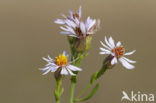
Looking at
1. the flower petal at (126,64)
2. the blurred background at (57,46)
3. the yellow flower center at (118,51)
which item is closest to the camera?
the flower petal at (126,64)

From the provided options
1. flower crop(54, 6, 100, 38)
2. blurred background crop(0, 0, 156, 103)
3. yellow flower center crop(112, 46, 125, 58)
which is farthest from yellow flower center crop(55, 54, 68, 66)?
blurred background crop(0, 0, 156, 103)

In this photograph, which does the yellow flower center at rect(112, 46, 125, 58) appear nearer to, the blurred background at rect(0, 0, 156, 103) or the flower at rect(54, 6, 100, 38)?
the flower at rect(54, 6, 100, 38)

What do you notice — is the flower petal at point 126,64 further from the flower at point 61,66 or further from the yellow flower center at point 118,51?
the flower at point 61,66

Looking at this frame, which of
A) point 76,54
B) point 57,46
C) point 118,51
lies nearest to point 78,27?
point 76,54

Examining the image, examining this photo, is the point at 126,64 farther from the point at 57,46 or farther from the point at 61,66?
the point at 57,46

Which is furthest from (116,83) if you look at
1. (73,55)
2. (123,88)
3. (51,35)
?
(73,55)

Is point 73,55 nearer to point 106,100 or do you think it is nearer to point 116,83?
point 106,100

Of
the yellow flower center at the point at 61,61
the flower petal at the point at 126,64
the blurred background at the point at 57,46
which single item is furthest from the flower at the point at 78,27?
the blurred background at the point at 57,46

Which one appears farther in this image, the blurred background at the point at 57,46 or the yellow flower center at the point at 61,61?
the blurred background at the point at 57,46
